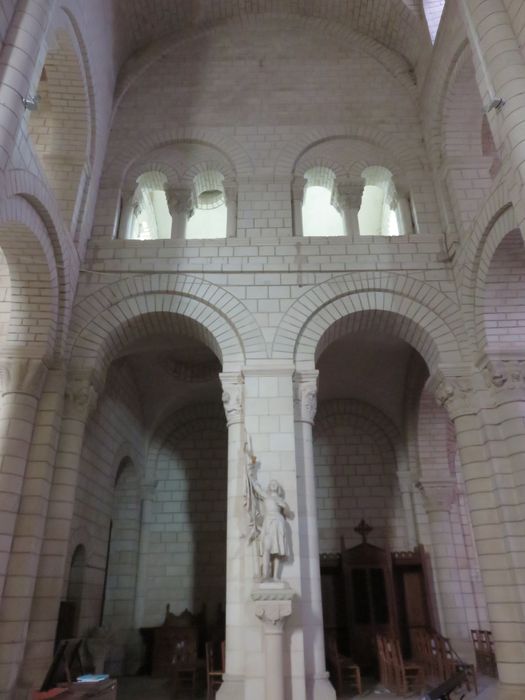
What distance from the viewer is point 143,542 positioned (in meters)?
12.6

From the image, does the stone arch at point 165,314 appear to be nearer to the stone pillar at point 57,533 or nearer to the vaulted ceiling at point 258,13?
the stone pillar at point 57,533

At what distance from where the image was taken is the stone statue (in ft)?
24.0

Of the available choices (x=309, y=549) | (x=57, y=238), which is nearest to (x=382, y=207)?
(x=57, y=238)

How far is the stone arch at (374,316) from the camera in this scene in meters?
9.07

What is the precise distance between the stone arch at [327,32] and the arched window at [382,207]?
2183 mm

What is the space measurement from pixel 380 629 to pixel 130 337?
25.4ft

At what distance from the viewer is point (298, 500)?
26.3ft

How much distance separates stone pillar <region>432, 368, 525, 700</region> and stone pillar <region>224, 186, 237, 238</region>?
4.58 meters

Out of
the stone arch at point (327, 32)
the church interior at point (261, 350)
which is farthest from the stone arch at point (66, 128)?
the stone arch at point (327, 32)

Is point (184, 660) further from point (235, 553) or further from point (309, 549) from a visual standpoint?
point (309, 549)

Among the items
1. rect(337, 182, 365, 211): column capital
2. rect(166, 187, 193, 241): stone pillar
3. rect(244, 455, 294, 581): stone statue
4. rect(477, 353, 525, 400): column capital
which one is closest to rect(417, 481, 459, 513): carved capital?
rect(477, 353, 525, 400): column capital

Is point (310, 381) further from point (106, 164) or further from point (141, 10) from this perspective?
point (141, 10)

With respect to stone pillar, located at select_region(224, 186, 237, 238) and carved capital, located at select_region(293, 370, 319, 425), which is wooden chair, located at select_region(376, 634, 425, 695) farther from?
stone pillar, located at select_region(224, 186, 237, 238)

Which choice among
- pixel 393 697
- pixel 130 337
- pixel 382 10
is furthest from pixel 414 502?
pixel 382 10
